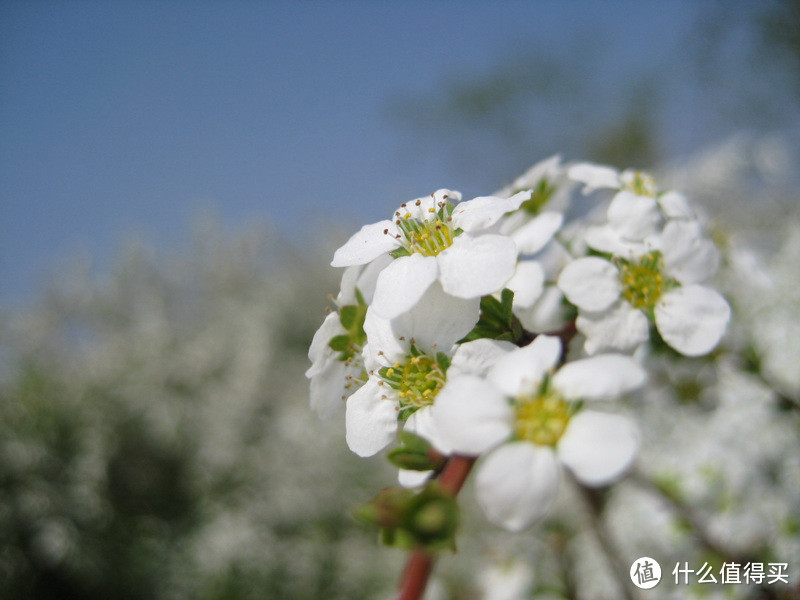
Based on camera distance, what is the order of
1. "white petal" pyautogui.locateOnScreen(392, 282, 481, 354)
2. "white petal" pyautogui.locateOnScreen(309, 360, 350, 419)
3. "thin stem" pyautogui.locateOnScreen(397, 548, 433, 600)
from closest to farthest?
"thin stem" pyautogui.locateOnScreen(397, 548, 433, 600) < "white petal" pyautogui.locateOnScreen(392, 282, 481, 354) < "white petal" pyautogui.locateOnScreen(309, 360, 350, 419)

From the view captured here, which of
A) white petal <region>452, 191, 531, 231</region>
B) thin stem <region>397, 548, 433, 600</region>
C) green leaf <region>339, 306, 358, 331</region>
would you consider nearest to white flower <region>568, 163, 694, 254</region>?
white petal <region>452, 191, 531, 231</region>

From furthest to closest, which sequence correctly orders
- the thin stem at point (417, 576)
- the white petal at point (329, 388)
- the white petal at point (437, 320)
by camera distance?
1. the white petal at point (329, 388)
2. the white petal at point (437, 320)
3. the thin stem at point (417, 576)

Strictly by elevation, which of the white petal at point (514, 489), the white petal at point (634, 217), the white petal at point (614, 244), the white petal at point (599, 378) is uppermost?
the white petal at point (634, 217)

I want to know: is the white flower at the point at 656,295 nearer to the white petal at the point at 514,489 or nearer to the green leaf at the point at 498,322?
the green leaf at the point at 498,322

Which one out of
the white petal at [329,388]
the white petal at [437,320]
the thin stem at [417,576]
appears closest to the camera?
the thin stem at [417,576]

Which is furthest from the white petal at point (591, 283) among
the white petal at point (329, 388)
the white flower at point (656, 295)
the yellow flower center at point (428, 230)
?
the white petal at point (329, 388)

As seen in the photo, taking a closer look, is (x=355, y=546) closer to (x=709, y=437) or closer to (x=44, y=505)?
(x=44, y=505)

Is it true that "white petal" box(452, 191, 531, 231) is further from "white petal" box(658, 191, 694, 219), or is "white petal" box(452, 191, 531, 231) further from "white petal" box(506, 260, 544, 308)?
"white petal" box(658, 191, 694, 219)
